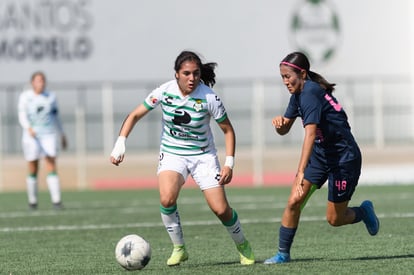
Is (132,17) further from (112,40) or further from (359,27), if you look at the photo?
(359,27)

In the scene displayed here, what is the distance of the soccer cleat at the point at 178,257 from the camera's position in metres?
10.8

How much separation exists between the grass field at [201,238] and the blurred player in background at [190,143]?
0.40 m

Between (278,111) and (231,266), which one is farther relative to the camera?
(278,111)

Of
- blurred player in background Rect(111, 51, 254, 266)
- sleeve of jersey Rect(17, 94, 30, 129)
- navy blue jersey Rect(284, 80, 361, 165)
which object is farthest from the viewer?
sleeve of jersey Rect(17, 94, 30, 129)

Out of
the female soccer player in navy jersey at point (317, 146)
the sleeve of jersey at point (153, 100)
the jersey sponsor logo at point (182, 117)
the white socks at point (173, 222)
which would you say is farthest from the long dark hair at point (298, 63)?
the white socks at point (173, 222)

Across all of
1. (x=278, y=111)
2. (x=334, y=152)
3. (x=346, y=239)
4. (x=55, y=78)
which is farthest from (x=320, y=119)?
(x=55, y=78)

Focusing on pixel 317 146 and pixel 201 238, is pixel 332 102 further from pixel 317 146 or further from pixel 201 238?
pixel 201 238

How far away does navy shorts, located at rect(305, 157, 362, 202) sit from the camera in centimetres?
1070

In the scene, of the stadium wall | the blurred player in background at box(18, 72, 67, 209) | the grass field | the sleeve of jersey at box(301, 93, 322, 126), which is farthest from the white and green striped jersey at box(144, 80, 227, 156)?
the stadium wall

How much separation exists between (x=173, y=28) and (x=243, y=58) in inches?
94.6

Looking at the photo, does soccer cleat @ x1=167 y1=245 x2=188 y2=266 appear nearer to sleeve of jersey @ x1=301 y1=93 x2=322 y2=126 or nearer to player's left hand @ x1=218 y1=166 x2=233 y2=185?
player's left hand @ x1=218 y1=166 x2=233 y2=185

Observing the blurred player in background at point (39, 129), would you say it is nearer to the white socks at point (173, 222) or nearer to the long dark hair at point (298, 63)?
the white socks at point (173, 222)

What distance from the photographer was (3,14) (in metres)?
34.5

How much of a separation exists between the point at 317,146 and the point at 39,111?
10182 millimetres
